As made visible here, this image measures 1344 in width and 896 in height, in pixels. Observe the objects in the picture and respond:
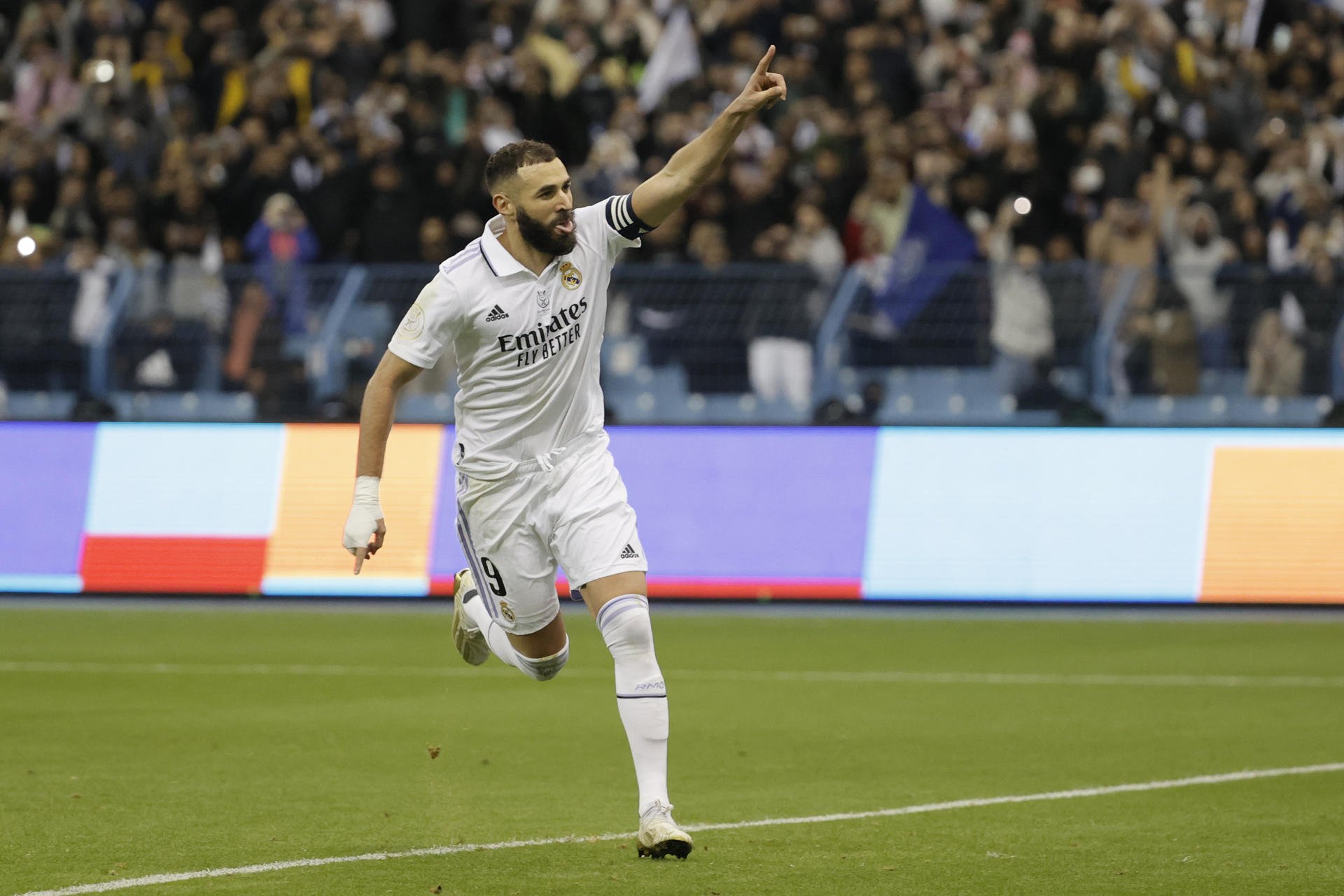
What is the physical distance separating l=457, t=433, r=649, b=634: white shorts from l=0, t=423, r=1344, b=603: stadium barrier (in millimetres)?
7414

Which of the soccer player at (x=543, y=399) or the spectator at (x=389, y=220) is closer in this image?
the soccer player at (x=543, y=399)

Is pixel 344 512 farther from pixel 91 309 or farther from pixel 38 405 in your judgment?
pixel 38 405

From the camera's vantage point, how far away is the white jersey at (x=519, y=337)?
7.33 metres

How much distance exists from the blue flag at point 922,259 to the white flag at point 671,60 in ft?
12.5

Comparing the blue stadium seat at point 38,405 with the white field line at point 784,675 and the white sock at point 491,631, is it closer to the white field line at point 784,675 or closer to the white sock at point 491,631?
the white field line at point 784,675

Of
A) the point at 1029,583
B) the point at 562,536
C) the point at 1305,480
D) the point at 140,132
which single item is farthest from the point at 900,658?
the point at 140,132

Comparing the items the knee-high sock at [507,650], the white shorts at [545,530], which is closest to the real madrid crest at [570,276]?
the white shorts at [545,530]

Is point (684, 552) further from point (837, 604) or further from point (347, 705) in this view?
point (347, 705)

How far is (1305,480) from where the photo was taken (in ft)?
48.6

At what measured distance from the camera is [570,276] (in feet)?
24.5

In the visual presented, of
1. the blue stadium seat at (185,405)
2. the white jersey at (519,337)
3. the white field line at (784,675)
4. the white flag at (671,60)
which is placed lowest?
the white field line at (784,675)

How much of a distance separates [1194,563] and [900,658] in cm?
284

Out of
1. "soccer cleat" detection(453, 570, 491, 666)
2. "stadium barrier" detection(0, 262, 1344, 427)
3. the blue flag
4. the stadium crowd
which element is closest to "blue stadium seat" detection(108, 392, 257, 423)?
"stadium barrier" detection(0, 262, 1344, 427)

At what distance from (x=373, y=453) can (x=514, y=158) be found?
3.75ft
